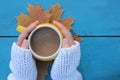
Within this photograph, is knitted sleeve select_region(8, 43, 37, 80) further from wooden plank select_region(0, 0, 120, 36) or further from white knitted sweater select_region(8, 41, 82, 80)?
wooden plank select_region(0, 0, 120, 36)

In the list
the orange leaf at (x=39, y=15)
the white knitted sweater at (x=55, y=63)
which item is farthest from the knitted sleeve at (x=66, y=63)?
the orange leaf at (x=39, y=15)

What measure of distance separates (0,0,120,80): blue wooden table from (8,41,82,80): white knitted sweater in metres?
0.09

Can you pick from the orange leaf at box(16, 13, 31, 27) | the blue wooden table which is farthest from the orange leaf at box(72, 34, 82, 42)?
the orange leaf at box(16, 13, 31, 27)

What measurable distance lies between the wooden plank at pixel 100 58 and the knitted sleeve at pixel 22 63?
100 mm

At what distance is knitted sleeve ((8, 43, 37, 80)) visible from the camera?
0.59m

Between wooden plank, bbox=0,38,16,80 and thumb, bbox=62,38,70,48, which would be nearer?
thumb, bbox=62,38,70,48

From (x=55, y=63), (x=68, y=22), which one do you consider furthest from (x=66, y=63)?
(x=68, y=22)

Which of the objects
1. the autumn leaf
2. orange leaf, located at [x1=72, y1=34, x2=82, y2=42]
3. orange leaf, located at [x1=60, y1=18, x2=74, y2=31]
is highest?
the autumn leaf

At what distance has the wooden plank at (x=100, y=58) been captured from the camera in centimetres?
69

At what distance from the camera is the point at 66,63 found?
589 mm

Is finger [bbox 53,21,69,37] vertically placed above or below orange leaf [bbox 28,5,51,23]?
below

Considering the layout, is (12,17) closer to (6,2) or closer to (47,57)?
(6,2)

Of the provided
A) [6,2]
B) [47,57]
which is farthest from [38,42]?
[6,2]

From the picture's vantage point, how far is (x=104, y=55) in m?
0.69
